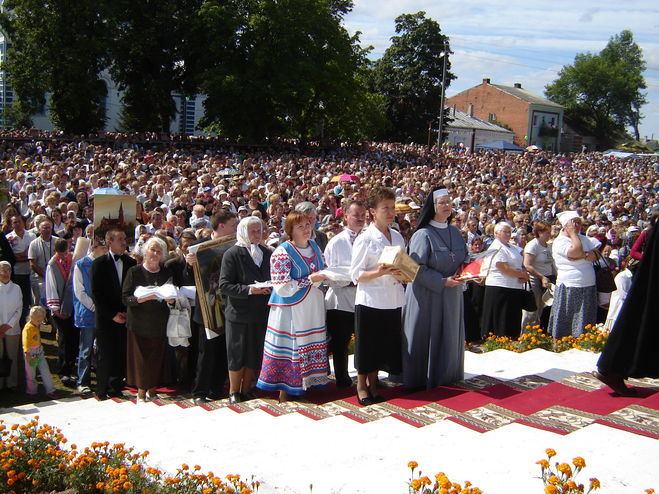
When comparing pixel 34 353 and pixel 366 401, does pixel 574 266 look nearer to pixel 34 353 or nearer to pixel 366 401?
pixel 366 401

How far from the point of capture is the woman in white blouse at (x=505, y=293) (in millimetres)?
8375

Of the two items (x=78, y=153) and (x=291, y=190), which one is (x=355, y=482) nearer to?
(x=291, y=190)

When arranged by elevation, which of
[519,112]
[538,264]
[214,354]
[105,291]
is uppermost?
[519,112]

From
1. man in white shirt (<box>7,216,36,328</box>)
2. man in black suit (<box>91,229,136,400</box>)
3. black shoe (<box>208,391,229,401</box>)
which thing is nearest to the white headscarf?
black shoe (<box>208,391,229,401</box>)

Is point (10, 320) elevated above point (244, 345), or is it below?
below

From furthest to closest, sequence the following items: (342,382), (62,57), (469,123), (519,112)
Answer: (519,112), (469,123), (62,57), (342,382)

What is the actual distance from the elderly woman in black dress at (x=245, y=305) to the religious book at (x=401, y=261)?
4.00ft

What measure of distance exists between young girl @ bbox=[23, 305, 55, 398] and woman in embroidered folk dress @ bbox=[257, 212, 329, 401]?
274 centimetres

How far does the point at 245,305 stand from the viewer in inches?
235

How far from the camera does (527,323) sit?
9008 mm

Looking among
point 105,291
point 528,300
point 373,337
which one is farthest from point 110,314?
point 528,300

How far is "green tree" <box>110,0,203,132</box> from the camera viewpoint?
35812 mm

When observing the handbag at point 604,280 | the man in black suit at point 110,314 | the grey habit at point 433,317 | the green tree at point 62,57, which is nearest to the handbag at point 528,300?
the handbag at point 604,280

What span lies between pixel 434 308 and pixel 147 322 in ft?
9.06
